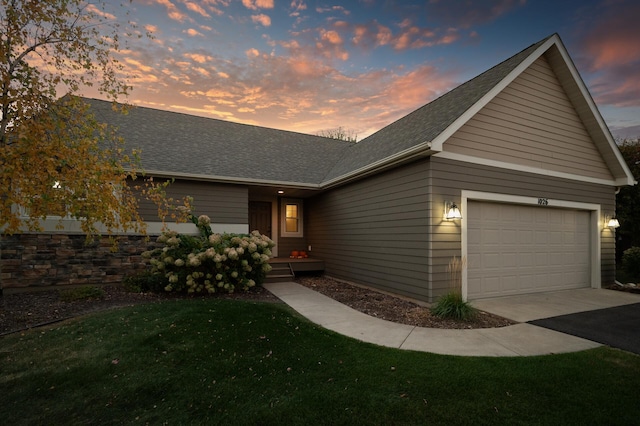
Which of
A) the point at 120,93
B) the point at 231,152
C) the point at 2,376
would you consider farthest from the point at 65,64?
the point at 231,152

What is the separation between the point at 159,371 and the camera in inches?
134

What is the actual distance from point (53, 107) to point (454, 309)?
6.82 meters

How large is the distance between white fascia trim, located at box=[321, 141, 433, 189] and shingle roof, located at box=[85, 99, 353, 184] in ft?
6.40

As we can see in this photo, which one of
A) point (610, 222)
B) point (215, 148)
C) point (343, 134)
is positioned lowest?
point (610, 222)

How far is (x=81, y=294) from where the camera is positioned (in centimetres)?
643

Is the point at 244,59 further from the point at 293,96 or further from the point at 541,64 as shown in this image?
the point at 541,64

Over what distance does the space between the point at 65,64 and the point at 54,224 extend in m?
4.43

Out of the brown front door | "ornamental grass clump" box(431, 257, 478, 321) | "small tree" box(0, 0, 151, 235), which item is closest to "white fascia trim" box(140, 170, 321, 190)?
the brown front door

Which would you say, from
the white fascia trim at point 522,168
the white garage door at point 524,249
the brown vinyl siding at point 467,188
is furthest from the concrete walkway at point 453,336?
the white fascia trim at point 522,168

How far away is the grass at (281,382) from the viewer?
2.61m

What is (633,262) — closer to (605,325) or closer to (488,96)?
(605,325)

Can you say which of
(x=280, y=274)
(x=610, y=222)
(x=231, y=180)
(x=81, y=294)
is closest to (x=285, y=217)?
(x=280, y=274)

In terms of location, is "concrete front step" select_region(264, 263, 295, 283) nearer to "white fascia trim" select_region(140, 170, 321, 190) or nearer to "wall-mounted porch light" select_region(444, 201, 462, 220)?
"white fascia trim" select_region(140, 170, 321, 190)

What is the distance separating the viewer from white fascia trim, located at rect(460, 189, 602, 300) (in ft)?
21.8
